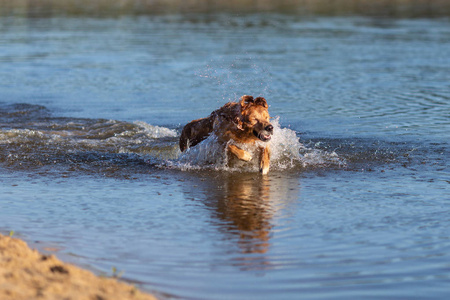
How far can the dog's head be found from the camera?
31.3ft

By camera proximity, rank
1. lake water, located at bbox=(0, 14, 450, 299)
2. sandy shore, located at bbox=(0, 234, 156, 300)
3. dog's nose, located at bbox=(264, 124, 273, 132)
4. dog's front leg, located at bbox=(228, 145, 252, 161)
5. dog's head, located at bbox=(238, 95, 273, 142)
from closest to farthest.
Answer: sandy shore, located at bbox=(0, 234, 156, 300) → lake water, located at bbox=(0, 14, 450, 299) → dog's nose, located at bbox=(264, 124, 273, 132) → dog's head, located at bbox=(238, 95, 273, 142) → dog's front leg, located at bbox=(228, 145, 252, 161)

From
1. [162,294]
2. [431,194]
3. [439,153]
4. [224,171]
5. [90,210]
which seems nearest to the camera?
[162,294]

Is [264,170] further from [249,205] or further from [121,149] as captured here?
[121,149]

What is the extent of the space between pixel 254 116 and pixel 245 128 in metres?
0.24

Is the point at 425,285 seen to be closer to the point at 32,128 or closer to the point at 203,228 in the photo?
the point at 203,228

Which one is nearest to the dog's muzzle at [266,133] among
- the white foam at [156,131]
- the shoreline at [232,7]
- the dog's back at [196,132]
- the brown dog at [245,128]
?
the brown dog at [245,128]

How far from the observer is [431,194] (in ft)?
28.3

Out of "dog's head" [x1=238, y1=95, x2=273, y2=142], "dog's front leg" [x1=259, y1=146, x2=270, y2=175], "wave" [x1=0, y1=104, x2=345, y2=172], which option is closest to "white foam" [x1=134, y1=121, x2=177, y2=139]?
"wave" [x1=0, y1=104, x2=345, y2=172]

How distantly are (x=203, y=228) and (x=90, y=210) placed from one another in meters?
1.53

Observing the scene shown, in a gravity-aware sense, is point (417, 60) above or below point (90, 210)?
above

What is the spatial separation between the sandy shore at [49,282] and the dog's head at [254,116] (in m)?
4.22

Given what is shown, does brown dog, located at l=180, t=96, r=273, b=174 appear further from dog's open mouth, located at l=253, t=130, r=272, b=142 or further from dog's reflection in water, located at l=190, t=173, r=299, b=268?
A: dog's reflection in water, located at l=190, t=173, r=299, b=268

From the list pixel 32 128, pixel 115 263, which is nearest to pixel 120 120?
pixel 32 128

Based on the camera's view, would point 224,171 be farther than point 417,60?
No
